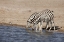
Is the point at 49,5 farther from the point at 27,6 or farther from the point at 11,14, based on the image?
the point at 11,14

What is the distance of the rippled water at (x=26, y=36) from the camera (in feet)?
62.4

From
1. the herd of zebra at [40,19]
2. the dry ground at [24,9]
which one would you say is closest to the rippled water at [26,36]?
the herd of zebra at [40,19]

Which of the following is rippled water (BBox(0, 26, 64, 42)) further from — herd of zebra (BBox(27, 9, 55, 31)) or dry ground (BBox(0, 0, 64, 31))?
dry ground (BBox(0, 0, 64, 31))

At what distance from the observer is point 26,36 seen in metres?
20.2

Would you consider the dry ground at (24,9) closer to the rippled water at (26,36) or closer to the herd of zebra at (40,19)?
the herd of zebra at (40,19)

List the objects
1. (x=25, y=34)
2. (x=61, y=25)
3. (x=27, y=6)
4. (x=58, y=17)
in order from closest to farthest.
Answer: (x=25, y=34) < (x=61, y=25) < (x=58, y=17) < (x=27, y=6)

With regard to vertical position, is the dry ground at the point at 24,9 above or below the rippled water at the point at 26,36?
above

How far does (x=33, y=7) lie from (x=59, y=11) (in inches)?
122

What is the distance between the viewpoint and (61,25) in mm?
23656

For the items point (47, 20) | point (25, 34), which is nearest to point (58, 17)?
point (47, 20)

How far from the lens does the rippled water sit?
1903 centimetres

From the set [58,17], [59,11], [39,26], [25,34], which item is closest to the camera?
[25,34]

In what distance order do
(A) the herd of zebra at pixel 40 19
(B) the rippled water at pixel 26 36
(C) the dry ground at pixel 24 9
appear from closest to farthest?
(B) the rippled water at pixel 26 36 < (A) the herd of zebra at pixel 40 19 < (C) the dry ground at pixel 24 9

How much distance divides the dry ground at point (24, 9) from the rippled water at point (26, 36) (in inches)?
88.4
